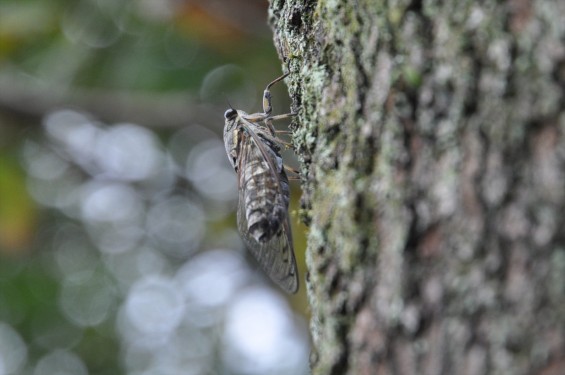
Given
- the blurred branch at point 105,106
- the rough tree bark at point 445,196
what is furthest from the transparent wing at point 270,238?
the blurred branch at point 105,106

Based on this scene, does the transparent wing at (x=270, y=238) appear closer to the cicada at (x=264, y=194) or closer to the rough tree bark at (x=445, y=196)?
the cicada at (x=264, y=194)

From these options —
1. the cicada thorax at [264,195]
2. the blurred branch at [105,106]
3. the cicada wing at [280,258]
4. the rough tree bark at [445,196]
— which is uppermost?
the blurred branch at [105,106]

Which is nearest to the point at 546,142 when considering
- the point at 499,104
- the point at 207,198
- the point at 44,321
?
the point at 499,104

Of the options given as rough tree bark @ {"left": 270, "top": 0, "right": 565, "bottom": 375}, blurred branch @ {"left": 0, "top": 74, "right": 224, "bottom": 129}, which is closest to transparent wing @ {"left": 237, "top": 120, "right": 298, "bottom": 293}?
rough tree bark @ {"left": 270, "top": 0, "right": 565, "bottom": 375}

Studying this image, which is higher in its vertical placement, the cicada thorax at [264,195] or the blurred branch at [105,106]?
the blurred branch at [105,106]

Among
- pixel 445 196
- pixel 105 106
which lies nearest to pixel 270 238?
pixel 445 196

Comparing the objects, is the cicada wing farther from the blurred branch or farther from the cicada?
the blurred branch

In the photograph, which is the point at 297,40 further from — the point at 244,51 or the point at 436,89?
the point at 244,51
